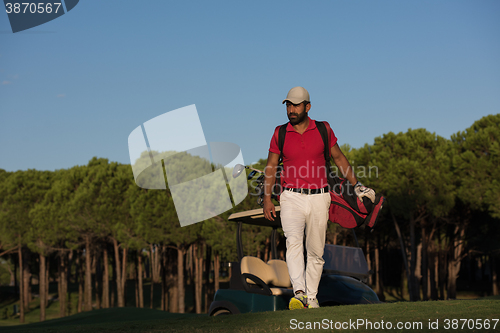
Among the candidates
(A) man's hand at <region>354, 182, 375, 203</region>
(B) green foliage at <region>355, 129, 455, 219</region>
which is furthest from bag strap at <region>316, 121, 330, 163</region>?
(B) green foliage at <region>355, 129, 455, 219</region>

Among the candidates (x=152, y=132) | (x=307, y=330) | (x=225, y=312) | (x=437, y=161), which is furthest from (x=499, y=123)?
(x=307, y=330)

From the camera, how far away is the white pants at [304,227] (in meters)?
5.10

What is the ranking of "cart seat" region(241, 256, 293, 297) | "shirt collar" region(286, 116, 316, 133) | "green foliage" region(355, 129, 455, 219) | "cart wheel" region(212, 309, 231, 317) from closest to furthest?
"shirt collar" region(286, 116, 316, 133) < "cart wheel" region(212, 309, 231, 317) < "cart seat" region(241, 256, 293, 297) < "green foliage" region(355, 129, 455, 219)

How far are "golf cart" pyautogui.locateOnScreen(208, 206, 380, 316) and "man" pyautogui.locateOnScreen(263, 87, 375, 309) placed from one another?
697mm

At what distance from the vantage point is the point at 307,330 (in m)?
3.68

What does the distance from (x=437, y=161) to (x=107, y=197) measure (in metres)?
22.3

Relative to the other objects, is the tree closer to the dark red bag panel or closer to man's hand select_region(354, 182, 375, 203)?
the dark red bag panel

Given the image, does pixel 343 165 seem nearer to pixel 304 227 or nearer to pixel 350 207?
pixel 350 207

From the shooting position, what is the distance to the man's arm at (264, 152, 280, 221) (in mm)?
5312

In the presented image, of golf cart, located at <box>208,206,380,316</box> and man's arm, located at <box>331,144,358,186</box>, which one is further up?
man's arm, located at <box>331,144,358,186</box>

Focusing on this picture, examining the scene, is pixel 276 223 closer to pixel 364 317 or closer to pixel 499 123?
pixel 364 317

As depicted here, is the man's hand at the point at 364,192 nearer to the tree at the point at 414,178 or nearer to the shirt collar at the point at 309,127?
the shirt collar at the point at 309,127

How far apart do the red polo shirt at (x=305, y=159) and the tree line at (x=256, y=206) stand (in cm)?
2389

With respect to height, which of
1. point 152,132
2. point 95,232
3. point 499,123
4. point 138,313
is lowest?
point 138,313
